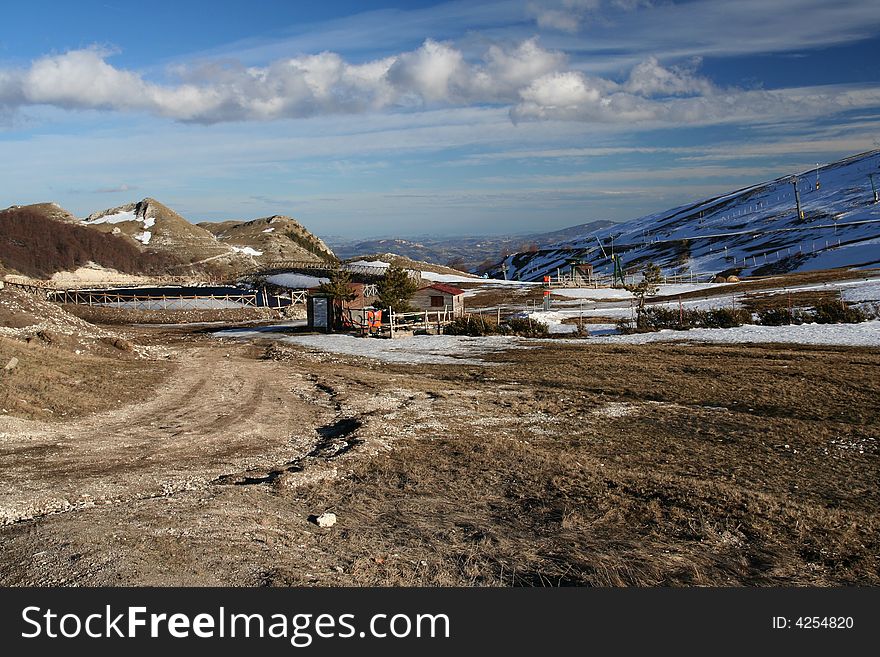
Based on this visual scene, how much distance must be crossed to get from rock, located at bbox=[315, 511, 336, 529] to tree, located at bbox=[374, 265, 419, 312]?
38168mm

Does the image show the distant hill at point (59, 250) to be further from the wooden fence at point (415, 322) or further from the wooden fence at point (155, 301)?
the wooden fence at point (415, 322)

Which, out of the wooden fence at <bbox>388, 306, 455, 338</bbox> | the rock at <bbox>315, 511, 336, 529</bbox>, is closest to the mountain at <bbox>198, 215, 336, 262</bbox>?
the wooden fence at <bbox>388, 306, 455, 338</bbox>

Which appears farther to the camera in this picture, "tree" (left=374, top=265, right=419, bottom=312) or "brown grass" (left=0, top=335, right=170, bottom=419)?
"tree" (left=374, top=265, right=419, bottom=312)

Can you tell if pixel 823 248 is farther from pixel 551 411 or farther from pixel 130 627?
pixel 130 627

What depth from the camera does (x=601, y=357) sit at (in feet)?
93.1

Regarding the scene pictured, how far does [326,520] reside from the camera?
31.2ft

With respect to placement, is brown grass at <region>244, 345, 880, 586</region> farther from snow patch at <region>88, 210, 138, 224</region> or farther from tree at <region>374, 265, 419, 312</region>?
snow patch at <region>88, 210, 138, 224</region>

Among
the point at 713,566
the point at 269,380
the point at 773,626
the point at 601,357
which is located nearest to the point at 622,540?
the point at 713,566

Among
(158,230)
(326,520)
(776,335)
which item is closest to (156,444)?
(326,520)

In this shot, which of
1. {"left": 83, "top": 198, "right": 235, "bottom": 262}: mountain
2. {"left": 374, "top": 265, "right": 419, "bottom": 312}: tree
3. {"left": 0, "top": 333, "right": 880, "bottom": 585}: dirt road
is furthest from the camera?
{"left": 83, "top": 198, "right": 235, "bottom": 262}: mountain

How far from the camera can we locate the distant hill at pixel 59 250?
9825 centimetres

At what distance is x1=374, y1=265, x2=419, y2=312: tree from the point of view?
48188 millimetres

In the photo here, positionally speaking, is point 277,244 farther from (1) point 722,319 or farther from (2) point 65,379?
(2) point 65,379

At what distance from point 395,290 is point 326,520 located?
133 ft
